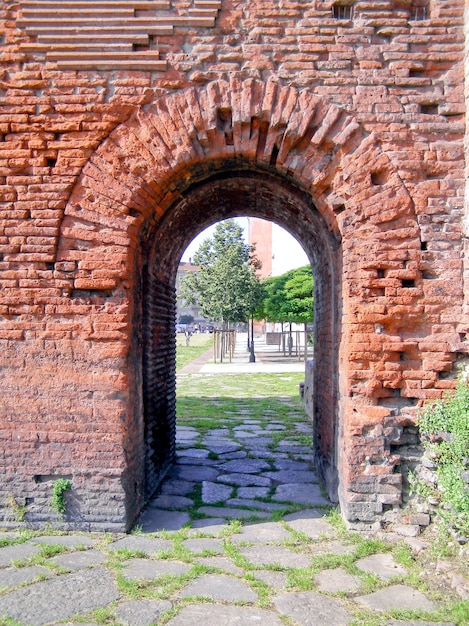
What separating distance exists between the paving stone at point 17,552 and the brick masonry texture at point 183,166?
1.18 feet

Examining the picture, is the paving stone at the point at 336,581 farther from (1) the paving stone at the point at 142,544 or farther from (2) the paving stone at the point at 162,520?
(2) the paving stone at the point at 162,520

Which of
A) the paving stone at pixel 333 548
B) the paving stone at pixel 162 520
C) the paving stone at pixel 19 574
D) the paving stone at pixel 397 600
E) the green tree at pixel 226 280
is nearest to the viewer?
the paving stone at pixel 397 600

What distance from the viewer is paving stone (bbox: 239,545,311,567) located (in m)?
3.74

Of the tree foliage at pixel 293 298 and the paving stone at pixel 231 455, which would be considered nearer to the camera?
the paving stone at pixel 231 455

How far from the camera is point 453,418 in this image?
4.00 meters

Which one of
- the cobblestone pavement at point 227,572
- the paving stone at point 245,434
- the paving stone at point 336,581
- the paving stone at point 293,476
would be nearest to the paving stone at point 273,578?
the cobblestone pavement at point 227,572

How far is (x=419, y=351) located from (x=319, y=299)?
6.94 ft

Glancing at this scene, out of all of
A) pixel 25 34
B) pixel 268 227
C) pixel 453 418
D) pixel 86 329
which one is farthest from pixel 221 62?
pixel 268 227

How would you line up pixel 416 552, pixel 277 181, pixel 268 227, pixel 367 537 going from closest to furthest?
pixel 416 552
pixel 367 537
pixel 277 181
pixel 268 227

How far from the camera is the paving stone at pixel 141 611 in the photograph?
2.98 metres

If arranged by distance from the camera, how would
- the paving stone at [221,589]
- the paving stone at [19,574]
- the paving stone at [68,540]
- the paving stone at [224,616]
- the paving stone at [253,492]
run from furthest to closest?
the paving stone at [253,492]
the paving stone at [68,540]
the paving stone at [19,574]
the paving stone at [221,589]
the paving stone at [224,616]

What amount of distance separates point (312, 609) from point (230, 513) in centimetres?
169

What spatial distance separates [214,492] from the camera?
5277mm

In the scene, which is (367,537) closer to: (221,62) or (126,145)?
(126,145)
